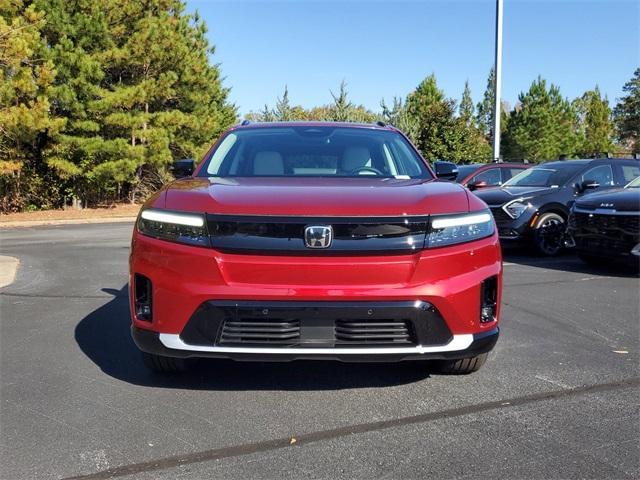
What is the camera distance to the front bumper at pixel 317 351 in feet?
A: 10.0

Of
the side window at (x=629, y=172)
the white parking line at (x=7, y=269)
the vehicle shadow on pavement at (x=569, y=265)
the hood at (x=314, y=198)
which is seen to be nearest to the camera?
the hood at (x=314, y=198)

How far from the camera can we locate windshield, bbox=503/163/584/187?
404 inches

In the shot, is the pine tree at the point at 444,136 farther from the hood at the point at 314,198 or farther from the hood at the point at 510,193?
the hood at the point at 314,198

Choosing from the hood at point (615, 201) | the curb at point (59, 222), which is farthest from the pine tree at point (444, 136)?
the hood at point (615, 201)

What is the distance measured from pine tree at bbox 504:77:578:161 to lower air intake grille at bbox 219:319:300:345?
162 feet

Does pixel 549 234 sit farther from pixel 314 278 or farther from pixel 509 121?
pixel 509 121

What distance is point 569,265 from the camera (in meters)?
8.91

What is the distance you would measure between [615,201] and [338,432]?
6183 millimetres

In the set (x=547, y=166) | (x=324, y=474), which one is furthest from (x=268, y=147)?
(x=547, y=166)

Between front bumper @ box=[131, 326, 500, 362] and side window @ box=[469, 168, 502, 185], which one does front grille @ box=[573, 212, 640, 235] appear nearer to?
front bumper @ box=[131, 326, 500, 362]

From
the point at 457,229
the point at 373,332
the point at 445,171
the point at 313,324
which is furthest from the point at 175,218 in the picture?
the point at 445,171

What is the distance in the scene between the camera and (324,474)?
2.60 metres

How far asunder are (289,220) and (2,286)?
5443 mm

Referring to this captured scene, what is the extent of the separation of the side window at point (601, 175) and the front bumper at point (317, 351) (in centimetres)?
815
